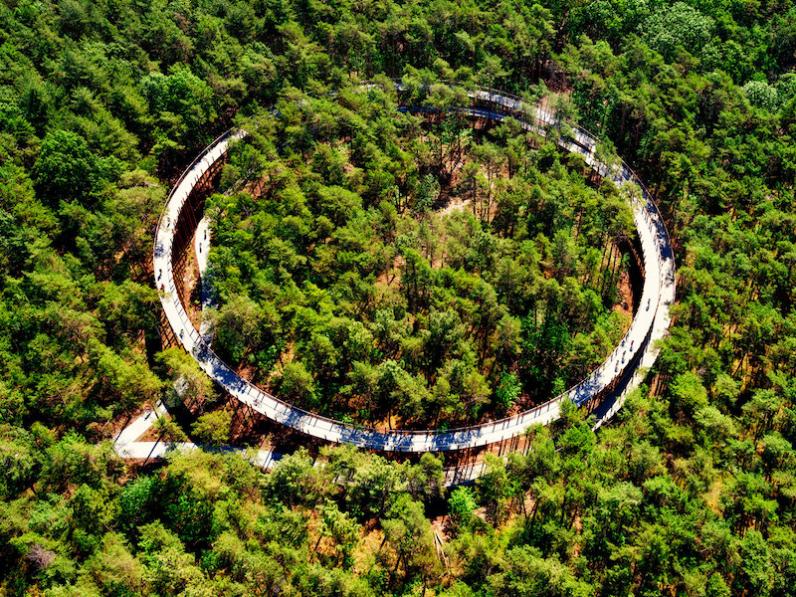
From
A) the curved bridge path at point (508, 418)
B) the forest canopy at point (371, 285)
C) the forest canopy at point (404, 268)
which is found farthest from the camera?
the forest canopy at point (404, 268)

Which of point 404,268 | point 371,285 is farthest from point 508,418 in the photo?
point 404,268

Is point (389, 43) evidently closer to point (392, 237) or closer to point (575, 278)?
point (392, 237)

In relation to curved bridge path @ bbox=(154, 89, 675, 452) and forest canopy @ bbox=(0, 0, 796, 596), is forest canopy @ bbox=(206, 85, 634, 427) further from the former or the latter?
curved bridge path @ bbox=(154, 89, 675, 452)

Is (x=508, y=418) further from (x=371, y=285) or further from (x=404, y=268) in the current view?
(x=404, y=268)

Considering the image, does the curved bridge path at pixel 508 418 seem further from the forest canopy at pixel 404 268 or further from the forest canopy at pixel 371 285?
the forest canopy at pixel 371 285

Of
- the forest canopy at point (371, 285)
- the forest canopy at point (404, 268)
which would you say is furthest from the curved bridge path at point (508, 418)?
the forest canopy at point (371, 285)
